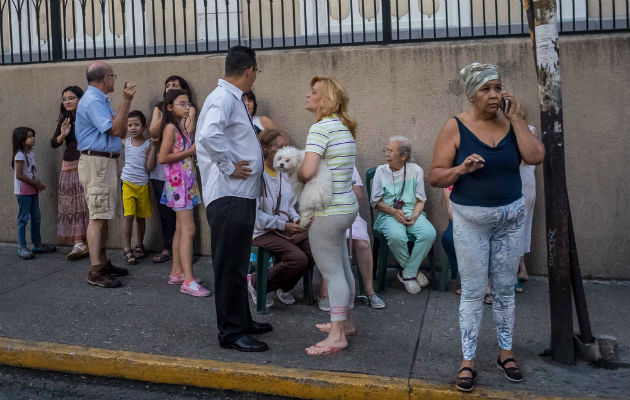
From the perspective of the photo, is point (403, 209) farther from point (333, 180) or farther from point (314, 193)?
point (314, 193)

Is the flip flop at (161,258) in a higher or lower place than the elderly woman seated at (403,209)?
lower

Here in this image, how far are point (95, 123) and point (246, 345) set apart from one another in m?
2.60

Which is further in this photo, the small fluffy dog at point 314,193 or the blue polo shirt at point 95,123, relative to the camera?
the blue polo shirt at point 95,123

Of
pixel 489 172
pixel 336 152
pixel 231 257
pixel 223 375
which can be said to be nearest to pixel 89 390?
pixel 223 375

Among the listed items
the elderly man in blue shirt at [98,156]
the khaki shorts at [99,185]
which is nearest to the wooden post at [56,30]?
the elderly man in blue shirt at [98,156]

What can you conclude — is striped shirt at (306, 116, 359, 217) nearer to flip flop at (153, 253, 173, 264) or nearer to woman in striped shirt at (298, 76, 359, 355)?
woman in striped shirt at (298, 76, 359, 355)

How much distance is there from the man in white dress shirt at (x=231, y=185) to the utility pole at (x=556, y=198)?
72.3 inches

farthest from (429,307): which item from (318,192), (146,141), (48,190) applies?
(48,190)

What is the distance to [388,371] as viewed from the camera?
4559 millimetres

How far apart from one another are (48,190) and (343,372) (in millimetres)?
4916

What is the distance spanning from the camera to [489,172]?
13.8ft

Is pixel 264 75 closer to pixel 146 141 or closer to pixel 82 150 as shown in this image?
pixel 146 141

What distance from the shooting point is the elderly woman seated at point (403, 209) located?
6.46m

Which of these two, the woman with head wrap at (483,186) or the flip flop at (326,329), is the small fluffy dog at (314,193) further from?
the flip flop at (326,329)
